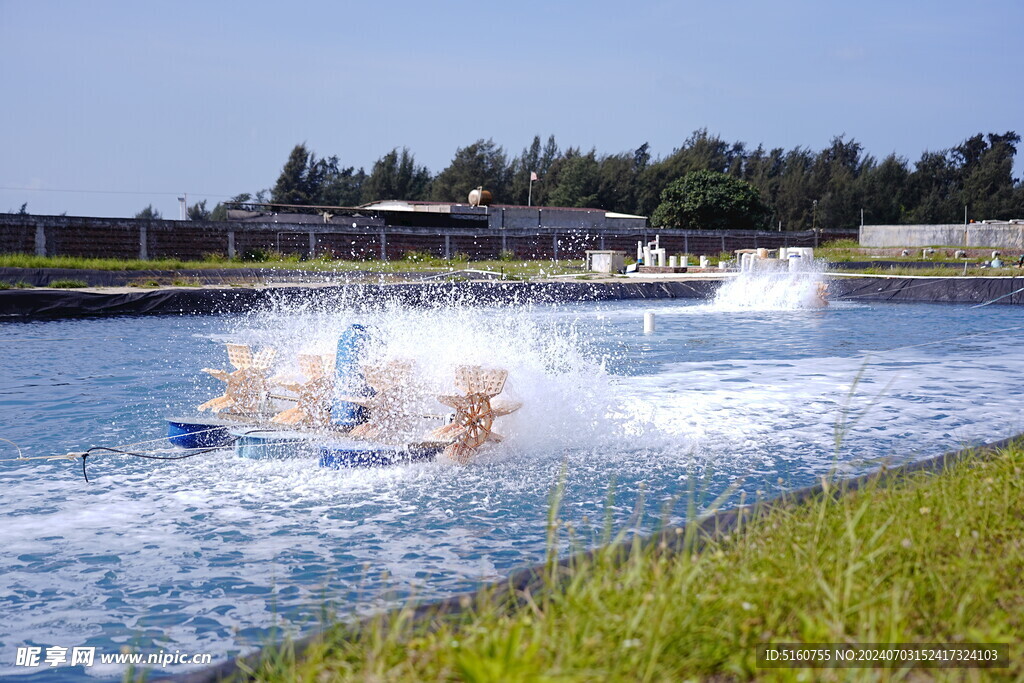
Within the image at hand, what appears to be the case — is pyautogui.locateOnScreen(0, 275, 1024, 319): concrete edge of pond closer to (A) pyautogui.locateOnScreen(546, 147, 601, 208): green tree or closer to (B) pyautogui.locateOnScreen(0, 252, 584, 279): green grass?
(B) pyautogui.locateOnScreen(0, 252, 584, 279): green grass

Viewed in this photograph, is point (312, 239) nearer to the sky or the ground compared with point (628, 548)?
nearer to the sky

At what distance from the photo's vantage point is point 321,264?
105 ft

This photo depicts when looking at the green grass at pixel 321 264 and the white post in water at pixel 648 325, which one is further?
the green grass at pixel 321 264

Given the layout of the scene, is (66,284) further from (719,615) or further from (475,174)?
(475,174)

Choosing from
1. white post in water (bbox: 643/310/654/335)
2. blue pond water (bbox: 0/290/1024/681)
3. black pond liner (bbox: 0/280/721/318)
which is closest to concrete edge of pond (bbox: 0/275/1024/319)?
black pond liner (bbox: 0/280/721/318)

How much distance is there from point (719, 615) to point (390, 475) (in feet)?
13.5

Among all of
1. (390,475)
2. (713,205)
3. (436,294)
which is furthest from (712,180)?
(390,475)

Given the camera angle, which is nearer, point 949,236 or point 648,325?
point 648,325

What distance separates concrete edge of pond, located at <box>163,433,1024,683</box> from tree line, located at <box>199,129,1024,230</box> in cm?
5980

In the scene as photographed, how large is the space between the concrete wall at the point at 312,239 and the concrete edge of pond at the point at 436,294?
10.8m

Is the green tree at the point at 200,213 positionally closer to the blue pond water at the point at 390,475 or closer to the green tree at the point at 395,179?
the green tree at the point at 395,179

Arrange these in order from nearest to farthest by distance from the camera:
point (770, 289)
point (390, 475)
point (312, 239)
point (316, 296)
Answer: point (390, 475)
point (316, 296)
point (770, 289)
point (312, 239)

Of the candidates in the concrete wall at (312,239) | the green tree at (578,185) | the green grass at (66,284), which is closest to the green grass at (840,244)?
the concrete wall at (312,239)

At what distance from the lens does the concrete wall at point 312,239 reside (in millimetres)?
29688
